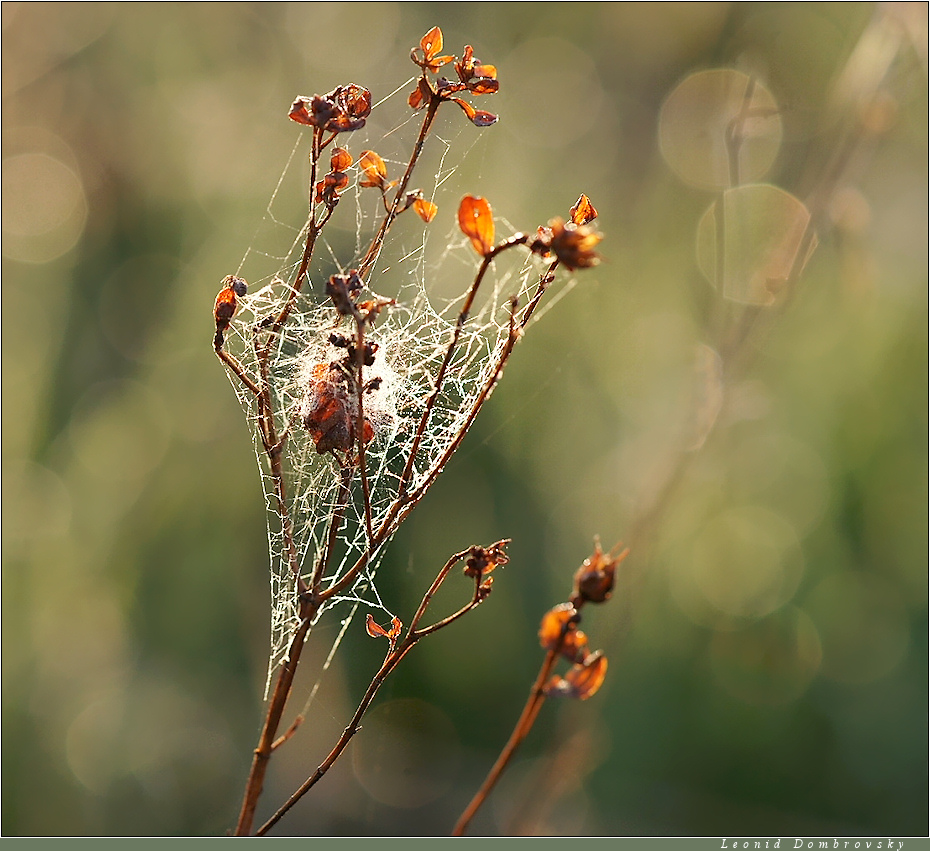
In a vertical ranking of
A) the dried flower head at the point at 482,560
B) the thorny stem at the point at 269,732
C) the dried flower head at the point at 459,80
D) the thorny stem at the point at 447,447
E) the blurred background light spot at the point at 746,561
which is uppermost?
the dried flower head at the point at 459,80

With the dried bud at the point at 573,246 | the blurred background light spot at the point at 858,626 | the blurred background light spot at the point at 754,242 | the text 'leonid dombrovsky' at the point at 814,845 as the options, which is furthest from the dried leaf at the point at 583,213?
the blurred background light spot at the point at 858,626

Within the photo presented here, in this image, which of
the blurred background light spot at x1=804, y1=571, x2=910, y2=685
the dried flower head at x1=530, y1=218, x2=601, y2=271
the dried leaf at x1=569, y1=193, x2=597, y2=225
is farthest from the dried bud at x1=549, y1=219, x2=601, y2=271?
the blurred background light spot at x1=804, y1=571, x2=910, y2=685

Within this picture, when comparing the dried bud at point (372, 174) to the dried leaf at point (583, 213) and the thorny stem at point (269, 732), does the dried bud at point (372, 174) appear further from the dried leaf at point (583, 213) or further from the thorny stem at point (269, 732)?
the thorny stem at point (269, 732)

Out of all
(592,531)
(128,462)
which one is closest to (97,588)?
(128,462)

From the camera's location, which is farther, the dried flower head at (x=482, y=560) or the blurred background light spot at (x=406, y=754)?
the blurred background light spot at (x=406, y=754)

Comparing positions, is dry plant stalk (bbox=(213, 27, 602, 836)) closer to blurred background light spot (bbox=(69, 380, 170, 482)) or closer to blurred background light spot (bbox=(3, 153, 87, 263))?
blurred background light spot (bbox=(69, 380, 170, 482))

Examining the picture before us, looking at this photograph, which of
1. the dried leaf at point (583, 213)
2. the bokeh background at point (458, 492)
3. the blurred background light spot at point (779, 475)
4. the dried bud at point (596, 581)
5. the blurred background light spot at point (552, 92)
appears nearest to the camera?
the dried bud at point (596, 581)

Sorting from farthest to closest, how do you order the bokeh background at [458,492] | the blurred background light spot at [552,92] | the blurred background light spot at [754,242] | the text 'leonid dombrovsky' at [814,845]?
the blurred background light spot at [552,92] → the bokeh background at [458,492] → the blurred background light spot at [754,242] → the text 'leonid dombrovsky' at [814,845]
